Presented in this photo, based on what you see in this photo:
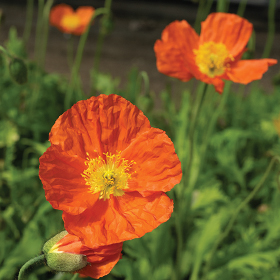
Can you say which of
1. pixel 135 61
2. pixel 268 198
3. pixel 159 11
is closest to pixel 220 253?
pixel 268 198

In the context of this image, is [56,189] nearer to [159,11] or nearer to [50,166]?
[50,166]

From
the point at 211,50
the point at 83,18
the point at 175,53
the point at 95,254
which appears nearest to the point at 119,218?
the point at 95,254

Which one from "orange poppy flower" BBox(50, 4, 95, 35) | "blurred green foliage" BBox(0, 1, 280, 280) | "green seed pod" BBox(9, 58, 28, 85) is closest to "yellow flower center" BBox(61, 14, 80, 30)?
"orange poppy flower" BBox(50, 4, 95, 35)

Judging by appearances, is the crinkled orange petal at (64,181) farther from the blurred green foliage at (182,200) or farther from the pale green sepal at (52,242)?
the blurred green foliage at (182,200)

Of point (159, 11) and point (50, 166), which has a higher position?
point (159, 11)

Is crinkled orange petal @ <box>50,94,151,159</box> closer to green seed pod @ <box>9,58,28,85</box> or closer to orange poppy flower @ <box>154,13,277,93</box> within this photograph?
orange poppy flower @ <box>154,13,277,93</box>

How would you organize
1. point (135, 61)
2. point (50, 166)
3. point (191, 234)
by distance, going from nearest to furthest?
point (50, 166), point (191, 234), point (135, 61)
